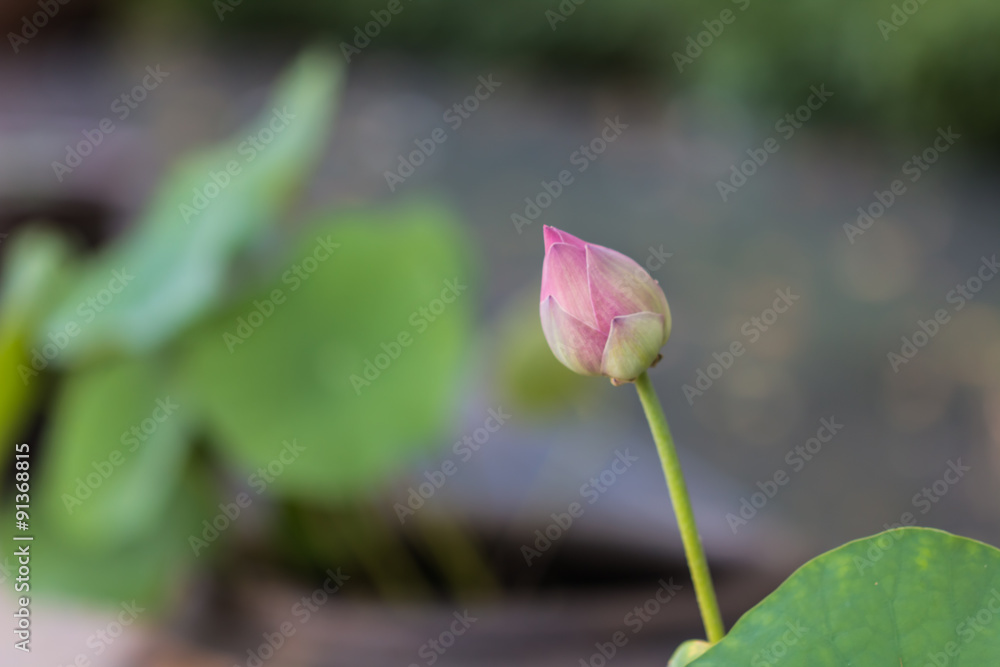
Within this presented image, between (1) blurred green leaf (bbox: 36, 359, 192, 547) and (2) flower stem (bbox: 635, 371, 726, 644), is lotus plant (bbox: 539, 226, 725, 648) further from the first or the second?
(1) blurred green leaf (bbox: 36, 359, 192, 547)

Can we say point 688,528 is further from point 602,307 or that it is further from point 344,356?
point 344,356

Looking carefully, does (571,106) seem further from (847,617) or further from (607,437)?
(847,617)

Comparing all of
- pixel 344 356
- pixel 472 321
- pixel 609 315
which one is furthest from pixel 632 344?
pixel 472 321

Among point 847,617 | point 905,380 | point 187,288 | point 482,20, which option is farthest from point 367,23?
point 847,617

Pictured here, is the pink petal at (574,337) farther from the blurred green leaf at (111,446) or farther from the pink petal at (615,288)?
the blurred green leaf at (111,446)

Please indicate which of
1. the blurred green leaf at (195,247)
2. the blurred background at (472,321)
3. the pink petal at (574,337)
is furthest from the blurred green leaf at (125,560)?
the pink petal at (574,337)
